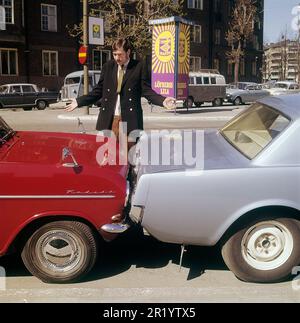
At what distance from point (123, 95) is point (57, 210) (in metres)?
2.02

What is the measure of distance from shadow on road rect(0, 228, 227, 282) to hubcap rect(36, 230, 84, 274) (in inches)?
9.1

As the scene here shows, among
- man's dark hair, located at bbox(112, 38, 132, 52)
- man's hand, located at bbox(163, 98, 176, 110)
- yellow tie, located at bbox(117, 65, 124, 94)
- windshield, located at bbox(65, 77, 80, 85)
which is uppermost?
windshield, located at bbox(65, 77, 80, 85)

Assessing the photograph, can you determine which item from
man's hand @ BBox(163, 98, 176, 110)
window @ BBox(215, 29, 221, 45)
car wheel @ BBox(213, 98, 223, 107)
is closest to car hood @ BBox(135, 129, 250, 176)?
man's hand @ BBox(163, 98, 176, 110)

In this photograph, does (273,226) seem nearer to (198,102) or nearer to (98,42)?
(98,42)

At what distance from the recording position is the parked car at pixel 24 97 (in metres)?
24.0

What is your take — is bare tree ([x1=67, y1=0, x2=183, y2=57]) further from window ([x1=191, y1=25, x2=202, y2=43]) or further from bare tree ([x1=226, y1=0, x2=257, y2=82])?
bare tree ([x1=226, y1=0, x2=257, y2=82])

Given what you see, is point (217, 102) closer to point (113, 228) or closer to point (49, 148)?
point (49, 148)

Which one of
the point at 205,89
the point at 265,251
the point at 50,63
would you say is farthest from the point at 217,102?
the point at 265,251

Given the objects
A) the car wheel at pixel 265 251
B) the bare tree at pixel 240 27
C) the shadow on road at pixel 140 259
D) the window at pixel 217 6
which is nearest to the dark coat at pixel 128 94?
the shadow on road at pixel 140 259

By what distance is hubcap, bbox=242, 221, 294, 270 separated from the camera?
11.7 ft

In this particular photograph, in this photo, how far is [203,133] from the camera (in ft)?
15.9

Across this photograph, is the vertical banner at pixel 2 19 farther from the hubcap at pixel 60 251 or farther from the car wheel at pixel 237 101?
the hubcap at pixel 60 251

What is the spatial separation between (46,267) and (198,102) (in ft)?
78.3

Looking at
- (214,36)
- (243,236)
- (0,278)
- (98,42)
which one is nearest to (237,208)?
(243,236)
